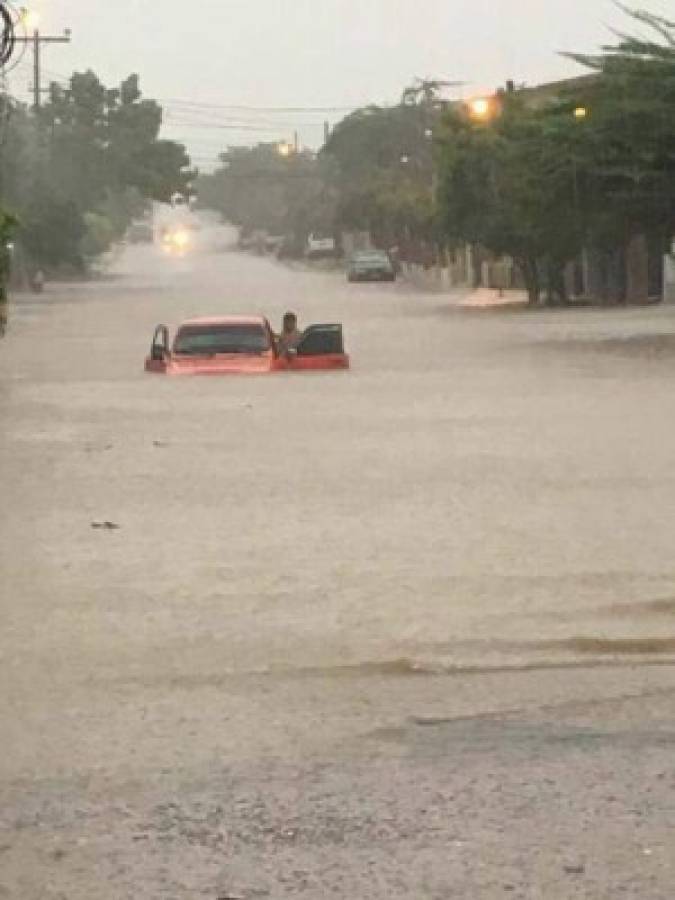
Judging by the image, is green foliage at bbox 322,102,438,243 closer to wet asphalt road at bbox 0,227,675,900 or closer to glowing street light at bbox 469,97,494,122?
glowing street light at bbox 469,97,494,122

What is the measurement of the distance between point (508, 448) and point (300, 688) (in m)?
11.4

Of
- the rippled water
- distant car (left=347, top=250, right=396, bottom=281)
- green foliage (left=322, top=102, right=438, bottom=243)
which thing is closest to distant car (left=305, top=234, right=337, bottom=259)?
green foliage (left=322, top=102, right=438, bottom=243)

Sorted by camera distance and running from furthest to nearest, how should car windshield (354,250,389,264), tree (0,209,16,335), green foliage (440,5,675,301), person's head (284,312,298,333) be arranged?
car windshield (354,250,389,264)
green foliage (440,5,675,301)
tree (0,209,16,335)
person's head (284,312,298,333)

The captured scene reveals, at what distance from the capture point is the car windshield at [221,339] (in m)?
32.0

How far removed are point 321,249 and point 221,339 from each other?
4094 inches

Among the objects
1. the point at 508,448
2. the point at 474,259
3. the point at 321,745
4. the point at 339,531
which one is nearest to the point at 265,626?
the point at 321,745

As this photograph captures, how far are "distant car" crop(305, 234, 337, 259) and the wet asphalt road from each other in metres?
110

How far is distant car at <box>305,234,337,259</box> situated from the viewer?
5282 inches

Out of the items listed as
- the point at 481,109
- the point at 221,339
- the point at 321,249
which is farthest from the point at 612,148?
the point at 321,249

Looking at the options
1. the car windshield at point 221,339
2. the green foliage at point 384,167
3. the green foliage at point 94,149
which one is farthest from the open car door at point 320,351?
the green foliage at point 94,149

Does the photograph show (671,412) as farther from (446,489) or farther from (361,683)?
(361,683)

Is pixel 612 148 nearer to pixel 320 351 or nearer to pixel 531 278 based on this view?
pixel 320 351

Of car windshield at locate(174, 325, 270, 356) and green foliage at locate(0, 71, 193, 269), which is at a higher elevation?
green foliage at locate(0, 71, 193, 269)

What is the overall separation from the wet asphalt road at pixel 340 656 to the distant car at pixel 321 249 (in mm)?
109806
